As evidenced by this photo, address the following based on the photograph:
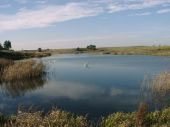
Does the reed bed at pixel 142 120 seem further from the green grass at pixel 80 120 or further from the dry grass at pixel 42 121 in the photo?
the dry grass at pixel 42 121

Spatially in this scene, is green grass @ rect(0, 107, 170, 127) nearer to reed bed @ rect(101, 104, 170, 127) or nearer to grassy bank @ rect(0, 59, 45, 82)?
reed bed @ rect(101, 104, 170, 127)

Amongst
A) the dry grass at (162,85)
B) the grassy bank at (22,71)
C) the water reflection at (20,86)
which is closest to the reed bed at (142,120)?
the dry grass at (162,85)

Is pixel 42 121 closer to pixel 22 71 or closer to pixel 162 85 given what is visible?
pixel 162 85

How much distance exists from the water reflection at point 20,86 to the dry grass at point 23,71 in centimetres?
89

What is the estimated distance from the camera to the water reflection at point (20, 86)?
2416cm

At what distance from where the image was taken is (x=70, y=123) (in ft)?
38.4

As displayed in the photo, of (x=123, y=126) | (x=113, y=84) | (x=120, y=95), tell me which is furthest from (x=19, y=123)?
(x=113, y=84)

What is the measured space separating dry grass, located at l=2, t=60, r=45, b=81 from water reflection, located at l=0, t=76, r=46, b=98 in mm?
888

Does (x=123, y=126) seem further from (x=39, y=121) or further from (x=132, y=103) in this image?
(x=132, y=103)

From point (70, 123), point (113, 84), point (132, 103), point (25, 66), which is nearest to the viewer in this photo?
point (70, 123)

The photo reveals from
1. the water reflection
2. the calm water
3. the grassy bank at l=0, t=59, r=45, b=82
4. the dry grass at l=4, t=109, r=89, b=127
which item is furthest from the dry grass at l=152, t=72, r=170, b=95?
the grassy bank at l=0, t=59, r=45, b=82

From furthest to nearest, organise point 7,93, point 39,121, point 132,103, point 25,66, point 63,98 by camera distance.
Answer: point 25,66 → point 7,93 → point 63,98 → point 132,103 → point 39,121

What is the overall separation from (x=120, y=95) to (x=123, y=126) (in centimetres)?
1006

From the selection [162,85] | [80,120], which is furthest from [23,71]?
[80,120]
